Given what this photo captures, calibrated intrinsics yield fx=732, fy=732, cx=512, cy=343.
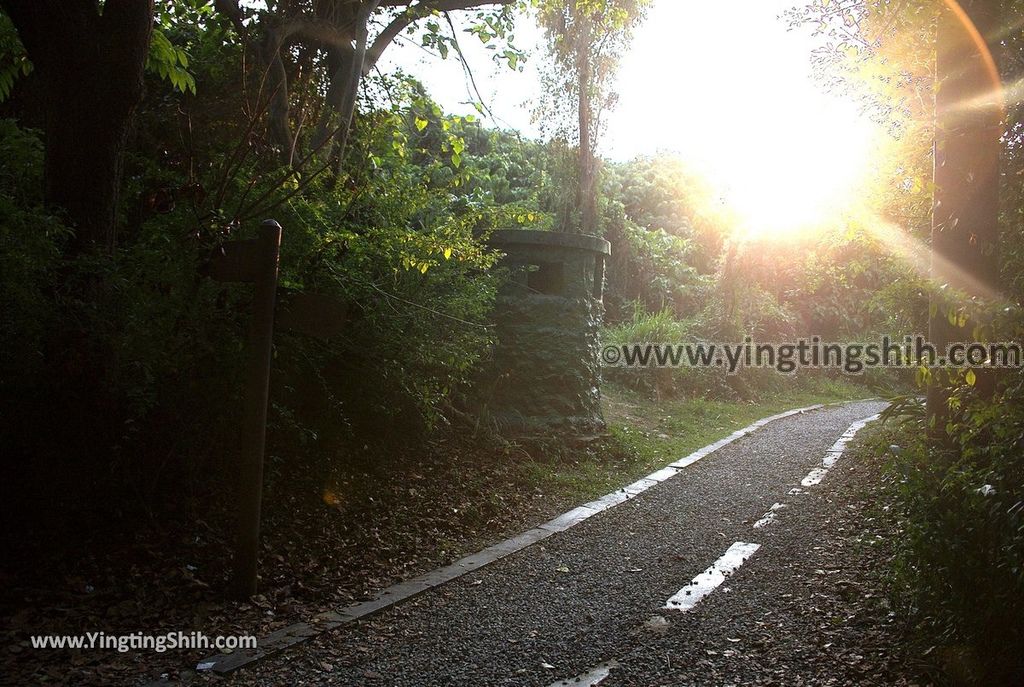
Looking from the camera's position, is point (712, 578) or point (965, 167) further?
point (965, 167)

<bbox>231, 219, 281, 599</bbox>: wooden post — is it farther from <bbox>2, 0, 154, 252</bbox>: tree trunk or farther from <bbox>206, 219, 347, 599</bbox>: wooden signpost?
<bbox>2, 0, 154, 252</bbox>: tree trunk

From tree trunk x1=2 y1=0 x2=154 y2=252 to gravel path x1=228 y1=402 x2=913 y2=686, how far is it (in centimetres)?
297

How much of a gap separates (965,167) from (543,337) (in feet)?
15.1

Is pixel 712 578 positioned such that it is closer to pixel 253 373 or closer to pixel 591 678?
pixel 591 678

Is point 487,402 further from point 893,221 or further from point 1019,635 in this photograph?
point 1019,635

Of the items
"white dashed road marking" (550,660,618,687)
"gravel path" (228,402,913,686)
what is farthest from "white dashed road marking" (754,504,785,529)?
"white dashed road marking" (550,660,618,687)

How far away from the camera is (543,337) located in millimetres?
8664

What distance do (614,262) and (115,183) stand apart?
15.8 meters

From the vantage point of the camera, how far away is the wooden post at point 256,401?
442cm

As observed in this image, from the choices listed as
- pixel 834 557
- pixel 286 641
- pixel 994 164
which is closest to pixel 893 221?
pixel 994 164

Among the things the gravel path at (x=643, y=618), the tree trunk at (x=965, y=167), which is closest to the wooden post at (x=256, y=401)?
the gravel path at (x=643, y=618)

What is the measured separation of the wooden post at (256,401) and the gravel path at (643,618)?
2.65ft

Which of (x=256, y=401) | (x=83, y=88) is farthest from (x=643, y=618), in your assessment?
(x=83, y=88)

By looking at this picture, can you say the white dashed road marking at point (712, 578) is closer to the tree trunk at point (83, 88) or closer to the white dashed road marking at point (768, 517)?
the white dashed road marking at point (768, 517)
